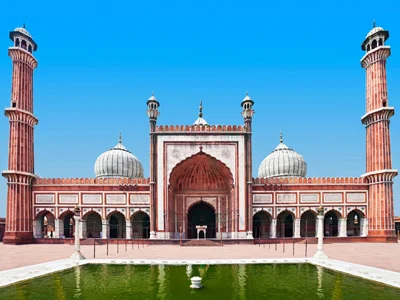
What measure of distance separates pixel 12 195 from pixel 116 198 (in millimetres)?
8363

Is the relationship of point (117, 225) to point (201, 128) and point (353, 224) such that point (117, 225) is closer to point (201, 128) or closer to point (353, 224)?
point (201, 128)

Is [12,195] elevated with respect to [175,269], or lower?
elevated

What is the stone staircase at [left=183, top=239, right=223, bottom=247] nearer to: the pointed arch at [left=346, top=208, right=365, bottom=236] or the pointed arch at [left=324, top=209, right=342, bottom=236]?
the pointed arch at [left=324, top=209, right=342, bottom=236]

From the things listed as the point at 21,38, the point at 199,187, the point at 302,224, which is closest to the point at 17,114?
the point at 21,38

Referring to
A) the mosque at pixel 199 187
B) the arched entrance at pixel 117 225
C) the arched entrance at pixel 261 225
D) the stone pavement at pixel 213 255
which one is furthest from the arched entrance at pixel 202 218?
the stone pavement at pixel 213 255

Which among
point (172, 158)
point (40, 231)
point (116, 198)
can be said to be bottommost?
point (40, 231)

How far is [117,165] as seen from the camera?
3750 centimetres

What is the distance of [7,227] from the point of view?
27.7 metres

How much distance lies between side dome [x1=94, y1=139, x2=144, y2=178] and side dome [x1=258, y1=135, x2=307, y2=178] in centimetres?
1474

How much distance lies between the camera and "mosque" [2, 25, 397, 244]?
92.8 ft

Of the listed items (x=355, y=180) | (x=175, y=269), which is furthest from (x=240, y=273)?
(x=355, y=180)

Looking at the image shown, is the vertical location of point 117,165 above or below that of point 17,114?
below

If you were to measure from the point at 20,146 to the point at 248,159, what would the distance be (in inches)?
759

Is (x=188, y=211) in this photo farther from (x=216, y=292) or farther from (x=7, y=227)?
(x=216, y=292)
